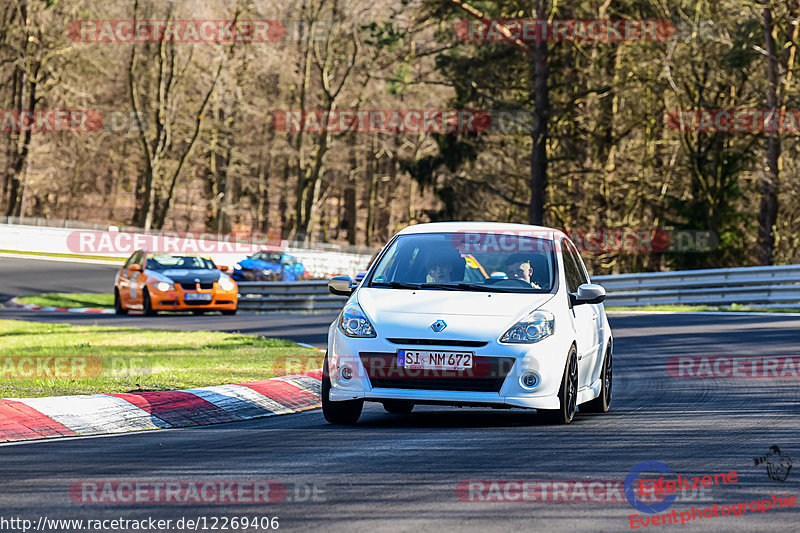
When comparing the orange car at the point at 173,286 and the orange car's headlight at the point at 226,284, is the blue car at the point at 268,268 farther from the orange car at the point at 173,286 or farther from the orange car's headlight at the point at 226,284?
the orange car's headlight at the point at 226,284

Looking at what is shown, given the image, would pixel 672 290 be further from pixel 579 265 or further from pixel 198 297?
pixel 579 265

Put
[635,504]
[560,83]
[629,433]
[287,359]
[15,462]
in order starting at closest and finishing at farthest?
[635,504] → [15,462] → [629,433] → [287,359] → [560,83]

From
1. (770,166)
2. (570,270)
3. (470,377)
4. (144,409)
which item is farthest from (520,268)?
(770,166)

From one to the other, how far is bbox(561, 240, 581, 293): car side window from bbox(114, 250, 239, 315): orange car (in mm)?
16544

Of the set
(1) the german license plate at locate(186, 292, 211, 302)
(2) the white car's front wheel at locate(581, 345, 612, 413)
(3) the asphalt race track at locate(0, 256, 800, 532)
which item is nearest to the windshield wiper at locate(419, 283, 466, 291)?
(3) the asphalt race track at locate(0, 256, 800, 532)

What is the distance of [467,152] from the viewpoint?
47500mm

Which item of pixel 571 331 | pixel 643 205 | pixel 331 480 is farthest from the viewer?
pixel 643 205

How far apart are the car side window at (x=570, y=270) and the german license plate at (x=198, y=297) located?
16557mm

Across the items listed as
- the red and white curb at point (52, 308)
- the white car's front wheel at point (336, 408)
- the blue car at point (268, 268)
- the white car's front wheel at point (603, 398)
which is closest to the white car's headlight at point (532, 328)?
the white car's front wheel at point (336, 408)

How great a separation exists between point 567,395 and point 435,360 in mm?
1155

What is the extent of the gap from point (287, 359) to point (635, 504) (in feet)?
28.5

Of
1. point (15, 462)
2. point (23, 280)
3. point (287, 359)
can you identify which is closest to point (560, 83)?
point (23, 280)

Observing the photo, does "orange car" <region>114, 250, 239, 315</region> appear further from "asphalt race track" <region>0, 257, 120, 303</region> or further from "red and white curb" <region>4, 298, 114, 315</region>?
"asphalt race track" <region>0, 257, 120, 303</region>

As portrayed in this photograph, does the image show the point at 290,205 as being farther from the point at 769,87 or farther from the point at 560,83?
the point at 769,87
